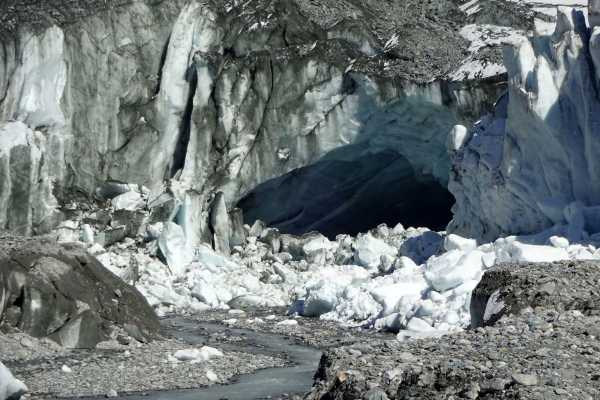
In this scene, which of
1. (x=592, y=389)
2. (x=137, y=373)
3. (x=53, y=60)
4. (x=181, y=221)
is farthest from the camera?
(x=53, y=60)

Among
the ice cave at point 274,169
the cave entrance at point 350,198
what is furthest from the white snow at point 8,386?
the cave entrance at point 350,198

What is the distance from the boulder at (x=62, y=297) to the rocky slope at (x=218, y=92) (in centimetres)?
1119

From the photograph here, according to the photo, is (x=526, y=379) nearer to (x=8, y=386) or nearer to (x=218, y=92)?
(x=8, y=386)

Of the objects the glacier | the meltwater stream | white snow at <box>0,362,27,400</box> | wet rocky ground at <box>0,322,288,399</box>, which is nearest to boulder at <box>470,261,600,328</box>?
the meltwater stream

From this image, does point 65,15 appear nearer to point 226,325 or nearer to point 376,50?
point 376,50

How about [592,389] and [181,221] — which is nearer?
[592,389]

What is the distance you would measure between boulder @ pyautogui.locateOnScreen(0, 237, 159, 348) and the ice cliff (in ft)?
30.1

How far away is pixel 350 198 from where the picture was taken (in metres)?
30.5

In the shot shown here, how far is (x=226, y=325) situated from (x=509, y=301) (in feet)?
32.4

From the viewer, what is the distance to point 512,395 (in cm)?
660

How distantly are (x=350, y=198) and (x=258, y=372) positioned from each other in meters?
17.3

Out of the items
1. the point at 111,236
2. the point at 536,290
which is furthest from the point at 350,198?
the point at 536,290

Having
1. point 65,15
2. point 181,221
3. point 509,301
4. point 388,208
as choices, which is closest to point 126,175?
point 181,221

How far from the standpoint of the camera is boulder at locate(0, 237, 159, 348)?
45.6 feet
